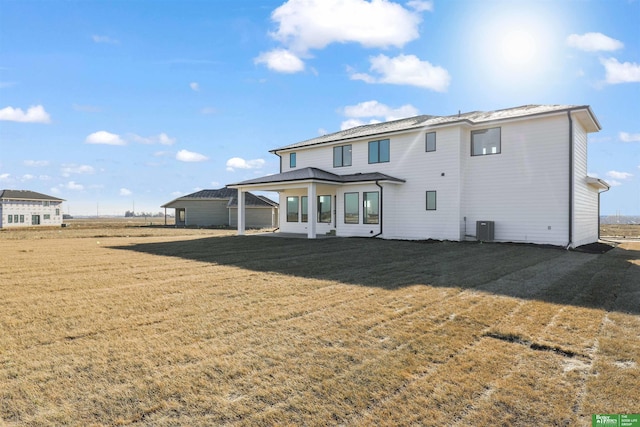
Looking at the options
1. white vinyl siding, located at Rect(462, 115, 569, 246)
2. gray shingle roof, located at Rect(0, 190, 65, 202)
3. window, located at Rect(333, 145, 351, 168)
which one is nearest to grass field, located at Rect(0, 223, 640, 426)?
white vinyl siding, located at Rect(462, 115, 569, 246)

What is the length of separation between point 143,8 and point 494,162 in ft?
46.5

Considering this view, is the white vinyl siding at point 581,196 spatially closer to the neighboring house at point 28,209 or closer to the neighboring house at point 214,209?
the neighboring house at point 214,209

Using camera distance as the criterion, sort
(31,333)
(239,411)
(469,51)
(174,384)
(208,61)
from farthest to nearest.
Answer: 1. (208,61)
2. (469,51)
3. (31,333)
4. (174,384)
5. (239,411)

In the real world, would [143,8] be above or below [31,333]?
above

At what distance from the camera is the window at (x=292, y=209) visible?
67.9 ft

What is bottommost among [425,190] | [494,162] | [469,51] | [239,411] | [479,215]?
[239,411]

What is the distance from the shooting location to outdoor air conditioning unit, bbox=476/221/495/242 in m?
14.5

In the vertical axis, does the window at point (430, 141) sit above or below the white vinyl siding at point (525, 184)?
above

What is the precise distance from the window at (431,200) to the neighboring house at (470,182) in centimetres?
4

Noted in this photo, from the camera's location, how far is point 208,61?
14.6 meters

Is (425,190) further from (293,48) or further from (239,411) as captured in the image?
(239,411)

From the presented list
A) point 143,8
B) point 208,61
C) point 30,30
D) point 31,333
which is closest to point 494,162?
point 208,61

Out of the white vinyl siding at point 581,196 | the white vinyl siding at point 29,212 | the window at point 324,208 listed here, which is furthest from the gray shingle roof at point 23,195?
the white vinyl siding at point 581,196

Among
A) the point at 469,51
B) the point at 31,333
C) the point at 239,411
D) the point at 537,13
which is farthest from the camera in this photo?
the point at 469,51
